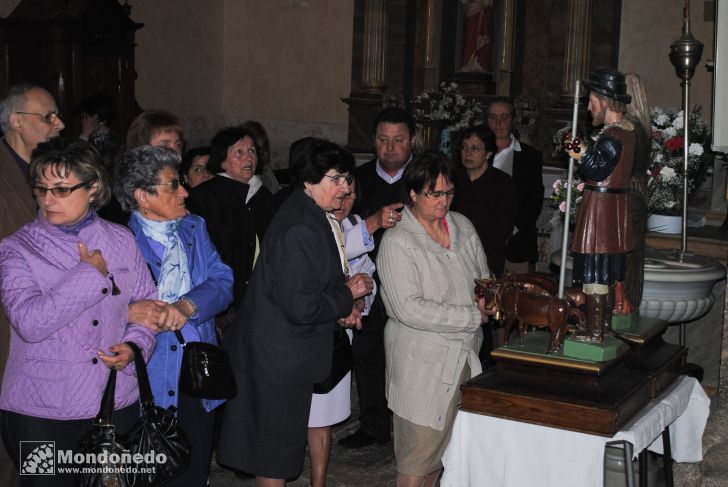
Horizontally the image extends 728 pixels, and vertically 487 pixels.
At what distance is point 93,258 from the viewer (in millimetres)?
3174

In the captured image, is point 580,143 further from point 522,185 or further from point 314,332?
point 522,185

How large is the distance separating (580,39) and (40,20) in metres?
5.71

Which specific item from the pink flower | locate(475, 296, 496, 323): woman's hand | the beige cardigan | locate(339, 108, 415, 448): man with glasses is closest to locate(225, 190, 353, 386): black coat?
the beige cardigan

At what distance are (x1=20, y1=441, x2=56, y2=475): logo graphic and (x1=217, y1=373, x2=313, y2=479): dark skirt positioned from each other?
2.54 feet

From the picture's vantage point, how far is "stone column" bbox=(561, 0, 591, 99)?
1005 centimetres

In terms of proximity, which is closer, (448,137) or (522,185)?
(522,185)

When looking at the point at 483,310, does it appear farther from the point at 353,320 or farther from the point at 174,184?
the point at 174,184

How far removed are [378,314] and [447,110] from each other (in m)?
4.68

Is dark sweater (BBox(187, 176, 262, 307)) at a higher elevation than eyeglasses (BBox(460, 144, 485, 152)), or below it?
below

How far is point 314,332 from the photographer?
370 centimetres

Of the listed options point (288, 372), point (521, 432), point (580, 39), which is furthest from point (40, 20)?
point (521, 432)

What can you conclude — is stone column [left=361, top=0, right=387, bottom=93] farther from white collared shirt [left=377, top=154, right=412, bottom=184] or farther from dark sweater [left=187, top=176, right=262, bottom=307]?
dark sweater [left=187, top=176, right=262, bottom=307]

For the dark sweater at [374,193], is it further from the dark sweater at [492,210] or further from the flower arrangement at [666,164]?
the flower arrangement at [666,164]

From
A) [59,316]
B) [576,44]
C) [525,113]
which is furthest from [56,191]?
[576,44]
